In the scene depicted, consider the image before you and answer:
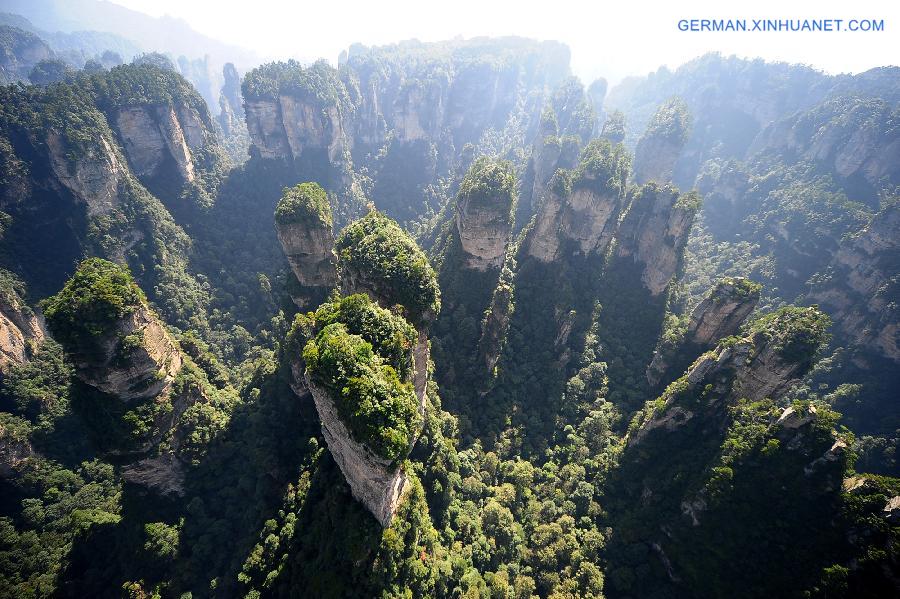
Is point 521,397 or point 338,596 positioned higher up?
point 338,596

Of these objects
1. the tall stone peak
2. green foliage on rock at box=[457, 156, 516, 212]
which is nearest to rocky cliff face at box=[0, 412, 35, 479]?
the tall stone peak

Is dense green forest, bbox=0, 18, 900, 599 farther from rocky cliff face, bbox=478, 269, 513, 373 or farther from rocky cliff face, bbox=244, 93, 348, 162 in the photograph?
rocky cliff face, bbox=244, 93, 348, 162

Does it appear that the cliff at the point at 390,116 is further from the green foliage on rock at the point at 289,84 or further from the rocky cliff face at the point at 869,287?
the rocky cliff face at the point at 869,287

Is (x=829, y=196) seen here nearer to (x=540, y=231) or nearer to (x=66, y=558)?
(x=540, y=231)

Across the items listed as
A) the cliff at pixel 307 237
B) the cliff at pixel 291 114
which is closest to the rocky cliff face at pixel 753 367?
the cliff at pixel 307 237

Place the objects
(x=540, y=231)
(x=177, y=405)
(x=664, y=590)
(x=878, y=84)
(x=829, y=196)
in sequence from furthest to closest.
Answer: (x=878, y=84) < (x=829, y=196) < (x=540, y=231) < (x=177, y=405) < (x=664, y=590)

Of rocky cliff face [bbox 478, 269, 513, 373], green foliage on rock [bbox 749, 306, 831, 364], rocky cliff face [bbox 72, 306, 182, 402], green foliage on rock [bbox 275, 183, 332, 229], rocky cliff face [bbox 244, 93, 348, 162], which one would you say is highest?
rocky cliff face [bbox 244, 93, 348, 162]

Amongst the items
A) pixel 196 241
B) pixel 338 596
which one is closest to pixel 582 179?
pixel 338 596
